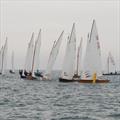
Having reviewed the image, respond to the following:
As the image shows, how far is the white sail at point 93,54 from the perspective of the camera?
227 feet

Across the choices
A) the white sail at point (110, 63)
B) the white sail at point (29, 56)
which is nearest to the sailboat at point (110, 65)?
the white sail at point (110, 63)

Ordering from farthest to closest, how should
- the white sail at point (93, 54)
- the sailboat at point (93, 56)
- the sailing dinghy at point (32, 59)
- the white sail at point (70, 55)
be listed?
the sailing dinghy at point (32, 59), the white sail at point (70, 55), the white sail at point (93, 54), the sailboat at point (93, 56)

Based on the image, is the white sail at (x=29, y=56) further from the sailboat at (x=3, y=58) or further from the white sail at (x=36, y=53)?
the sailboat at (x=3, y=58)

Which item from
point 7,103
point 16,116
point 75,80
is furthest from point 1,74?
point 16,116

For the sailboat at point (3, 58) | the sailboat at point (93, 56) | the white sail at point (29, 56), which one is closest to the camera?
the sailboat at point (93, 56)

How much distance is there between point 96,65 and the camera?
228 ft

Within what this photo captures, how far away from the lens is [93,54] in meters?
69.2

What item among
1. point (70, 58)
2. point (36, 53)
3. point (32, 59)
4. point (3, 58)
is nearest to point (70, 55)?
point (70, 58)

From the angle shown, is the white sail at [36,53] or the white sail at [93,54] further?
the white sail at [36,53]

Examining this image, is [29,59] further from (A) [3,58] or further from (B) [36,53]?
(A) [3,58]

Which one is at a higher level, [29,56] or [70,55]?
[29,56]

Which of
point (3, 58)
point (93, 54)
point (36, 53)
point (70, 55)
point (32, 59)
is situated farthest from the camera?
point (3, 58)

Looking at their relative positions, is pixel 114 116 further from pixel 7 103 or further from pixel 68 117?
pixel 7 103

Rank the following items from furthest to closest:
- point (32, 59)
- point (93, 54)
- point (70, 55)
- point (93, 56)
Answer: point (32, 59) → point (70, 55) → point (93, 54) → point (93, 56)
